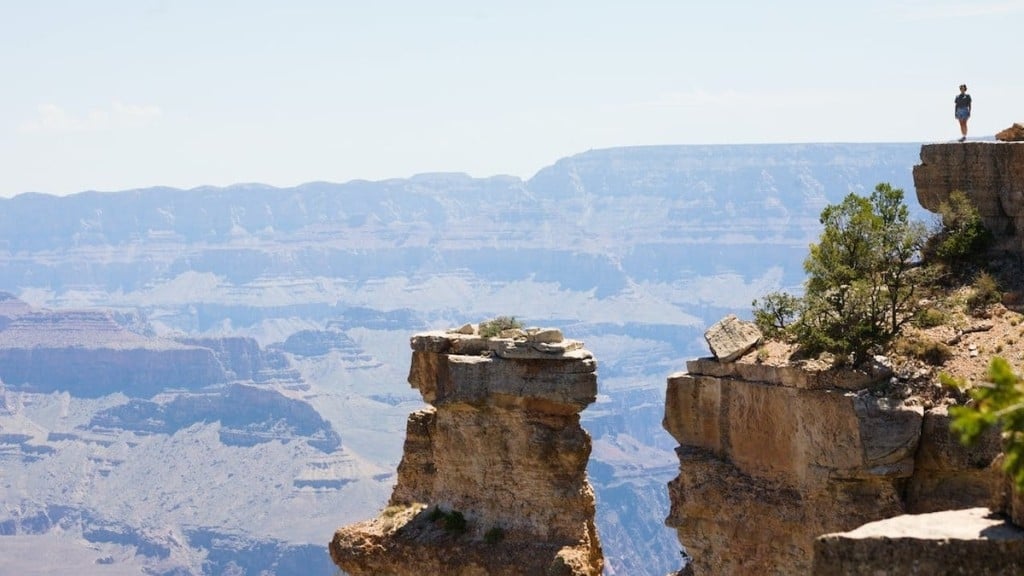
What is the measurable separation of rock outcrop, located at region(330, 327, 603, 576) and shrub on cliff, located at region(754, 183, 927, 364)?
5897 millimetres

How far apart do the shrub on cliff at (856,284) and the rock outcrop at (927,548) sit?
18.2 metres

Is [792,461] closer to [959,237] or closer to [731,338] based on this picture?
[731,338]

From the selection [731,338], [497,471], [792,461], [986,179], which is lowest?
[497,471]

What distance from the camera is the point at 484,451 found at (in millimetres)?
46375

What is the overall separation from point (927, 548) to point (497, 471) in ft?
90.9

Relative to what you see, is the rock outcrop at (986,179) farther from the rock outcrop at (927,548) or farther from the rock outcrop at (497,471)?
the rock outcrop at (927,548)

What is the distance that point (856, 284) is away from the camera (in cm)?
3859

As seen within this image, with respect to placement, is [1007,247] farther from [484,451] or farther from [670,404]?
[484,451]

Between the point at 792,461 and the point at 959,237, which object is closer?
the point at 792,461

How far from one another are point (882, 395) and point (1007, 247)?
828 cm

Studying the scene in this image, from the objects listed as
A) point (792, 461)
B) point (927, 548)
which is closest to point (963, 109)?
point (792, 461)

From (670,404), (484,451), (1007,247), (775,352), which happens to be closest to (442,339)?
(484,451)

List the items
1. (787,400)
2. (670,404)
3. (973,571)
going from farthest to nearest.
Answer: (670,404)
(787,400)
(973,571)

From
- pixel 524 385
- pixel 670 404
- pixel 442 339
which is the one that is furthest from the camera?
pixel 442 339
